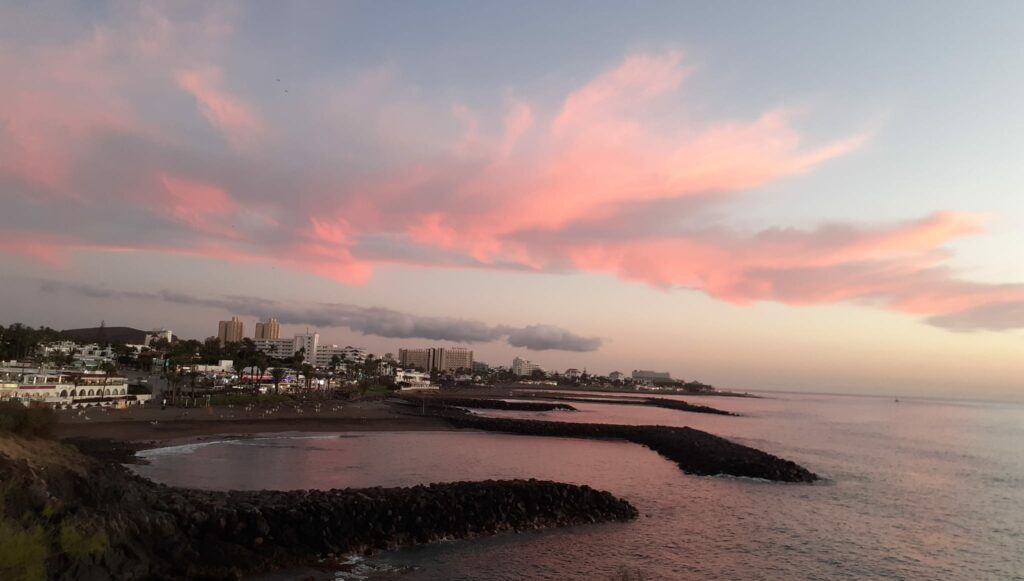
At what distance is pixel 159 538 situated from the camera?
54.9 ft

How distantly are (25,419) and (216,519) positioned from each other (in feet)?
34.2

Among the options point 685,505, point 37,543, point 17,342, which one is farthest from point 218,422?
point 17,342

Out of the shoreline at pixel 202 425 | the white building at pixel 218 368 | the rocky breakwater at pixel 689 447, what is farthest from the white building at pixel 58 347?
the rocky breakwater at pixel 689 447

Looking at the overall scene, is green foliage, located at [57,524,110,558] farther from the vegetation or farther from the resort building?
the resort building

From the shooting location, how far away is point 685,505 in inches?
1179

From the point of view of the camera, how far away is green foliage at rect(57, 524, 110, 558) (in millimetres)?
12964

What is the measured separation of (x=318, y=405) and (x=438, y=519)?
6272cm

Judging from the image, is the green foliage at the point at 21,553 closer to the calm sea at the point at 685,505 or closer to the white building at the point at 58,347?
the calm sea at the point at 685,505

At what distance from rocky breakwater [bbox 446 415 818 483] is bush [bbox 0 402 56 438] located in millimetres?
36251

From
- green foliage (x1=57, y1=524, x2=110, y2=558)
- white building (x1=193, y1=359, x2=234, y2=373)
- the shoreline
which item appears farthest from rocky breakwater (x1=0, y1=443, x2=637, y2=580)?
white building (x1=193, y1=359, x2=234, y2=373)

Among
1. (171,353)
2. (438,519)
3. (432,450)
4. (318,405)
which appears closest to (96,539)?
(438,519)

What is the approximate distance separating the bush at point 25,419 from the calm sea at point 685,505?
5.89 m

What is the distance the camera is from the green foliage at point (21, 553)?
1064 cm

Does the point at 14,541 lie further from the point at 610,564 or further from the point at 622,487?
the point at 622,487
